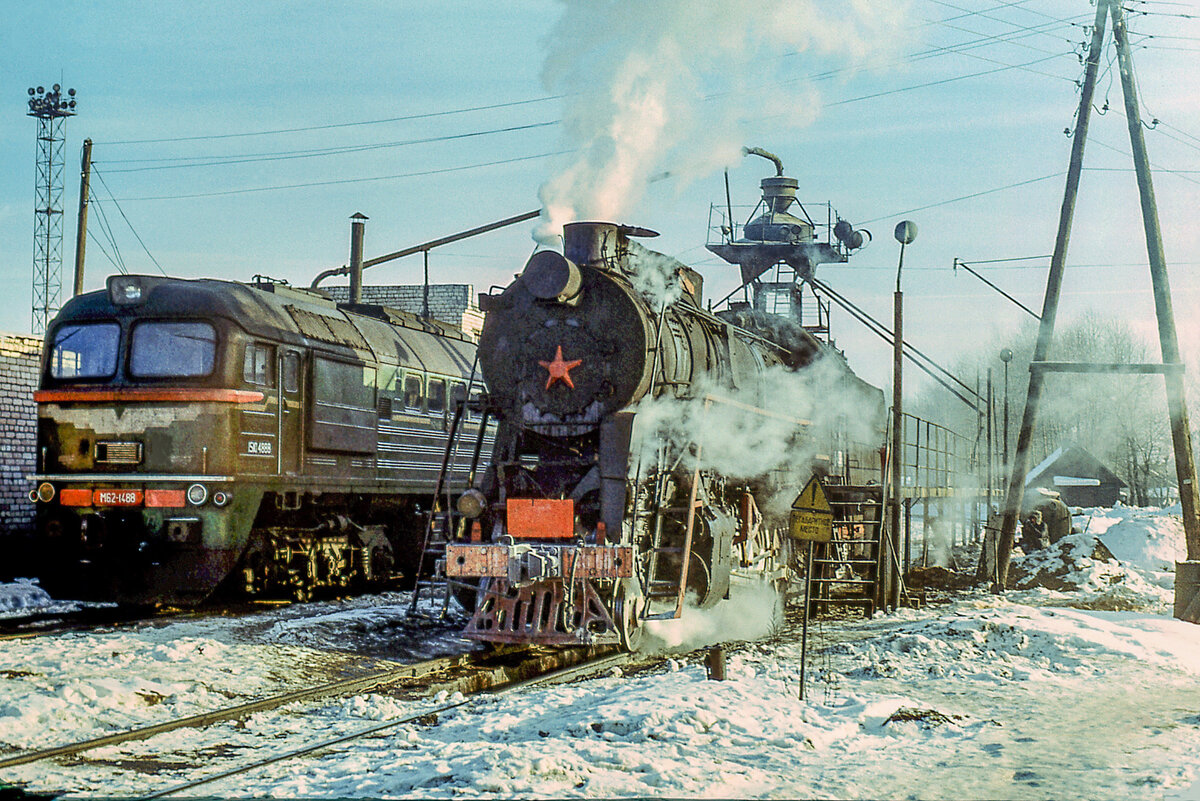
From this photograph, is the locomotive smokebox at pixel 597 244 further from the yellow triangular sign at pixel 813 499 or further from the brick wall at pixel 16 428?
the brick wall at pixel 16 428

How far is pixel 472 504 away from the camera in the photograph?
1086 centimetres

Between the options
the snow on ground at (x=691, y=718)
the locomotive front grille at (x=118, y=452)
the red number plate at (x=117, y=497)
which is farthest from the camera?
the locomotive front grille at (x=118, y=452)

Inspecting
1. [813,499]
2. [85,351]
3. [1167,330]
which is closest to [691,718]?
[813,499]

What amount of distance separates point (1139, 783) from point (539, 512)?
212 inches

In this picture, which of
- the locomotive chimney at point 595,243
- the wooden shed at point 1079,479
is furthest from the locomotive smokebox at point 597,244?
the wooden shed at point 1079,479

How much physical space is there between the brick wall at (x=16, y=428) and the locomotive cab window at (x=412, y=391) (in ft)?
22.6

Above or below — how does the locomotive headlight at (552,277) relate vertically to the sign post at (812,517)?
above

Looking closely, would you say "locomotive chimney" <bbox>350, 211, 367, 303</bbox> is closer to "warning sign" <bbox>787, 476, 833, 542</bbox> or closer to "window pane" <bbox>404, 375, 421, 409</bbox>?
"window pane" <bbox>404, 375, 421, 409</bbox>

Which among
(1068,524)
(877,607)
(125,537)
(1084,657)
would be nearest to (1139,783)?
(1084,657)

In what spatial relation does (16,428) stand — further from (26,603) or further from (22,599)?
(26,603)

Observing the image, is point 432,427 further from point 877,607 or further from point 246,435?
point 877,607

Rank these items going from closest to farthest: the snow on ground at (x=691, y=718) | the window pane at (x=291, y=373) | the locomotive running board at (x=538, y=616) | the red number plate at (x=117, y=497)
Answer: the snow on ground at (x=691, y=718)
the locomotive running board at (x=538, y=616)
the red number plate at (x=117, y=497)
the window pane at (x=291, y=373)

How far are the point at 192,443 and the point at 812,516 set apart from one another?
22.3ft

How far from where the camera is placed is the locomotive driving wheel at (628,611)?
10164 mm
